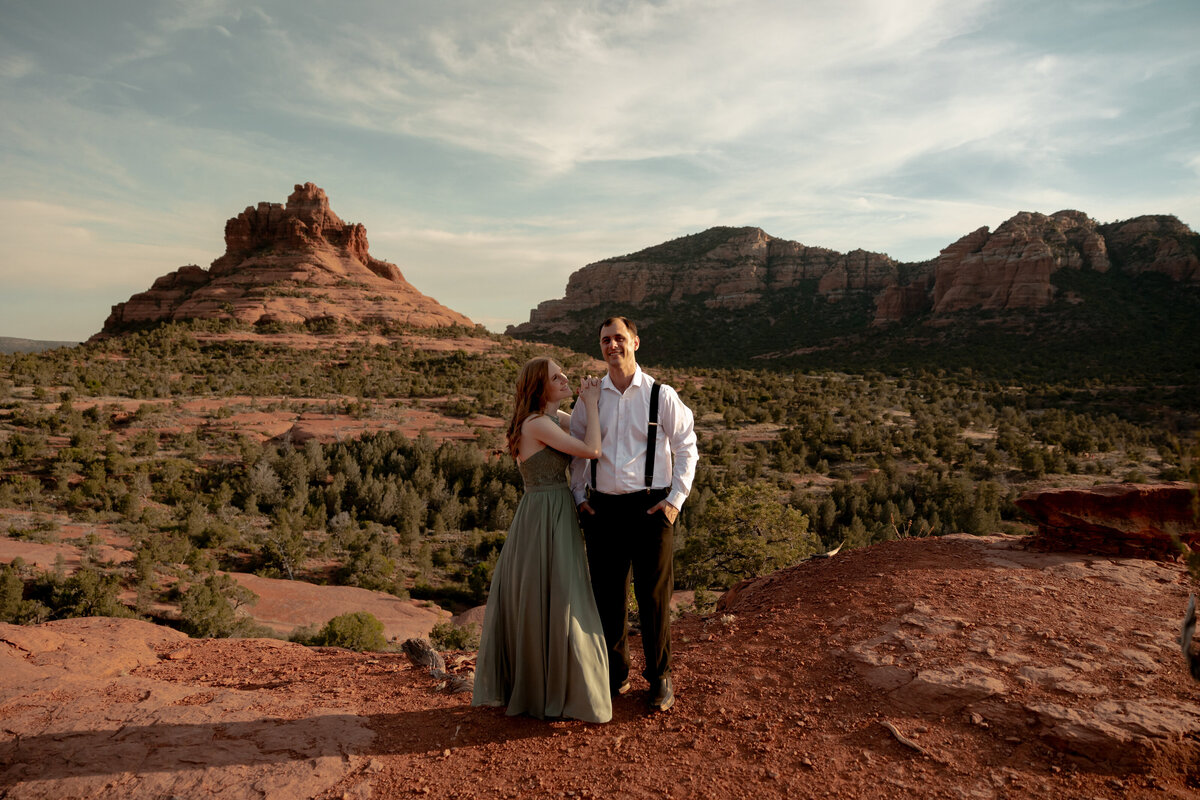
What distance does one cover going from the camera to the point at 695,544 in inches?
387

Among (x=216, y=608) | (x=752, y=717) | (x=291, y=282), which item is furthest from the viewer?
(x=291, y=282)

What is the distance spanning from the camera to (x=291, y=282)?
164 feet

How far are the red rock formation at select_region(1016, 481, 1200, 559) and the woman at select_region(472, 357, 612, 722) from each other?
14.7 feet

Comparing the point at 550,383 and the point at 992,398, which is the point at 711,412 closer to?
the point at 992,398

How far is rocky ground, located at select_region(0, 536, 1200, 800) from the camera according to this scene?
110 inches

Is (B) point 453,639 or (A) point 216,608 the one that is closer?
(B) point 453,639

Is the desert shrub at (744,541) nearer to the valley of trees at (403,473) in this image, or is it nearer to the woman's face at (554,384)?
the valley of trees at (403,473)

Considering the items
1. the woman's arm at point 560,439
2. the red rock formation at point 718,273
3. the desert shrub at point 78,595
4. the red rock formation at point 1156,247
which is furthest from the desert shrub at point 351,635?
the red rock formation at point 718,273

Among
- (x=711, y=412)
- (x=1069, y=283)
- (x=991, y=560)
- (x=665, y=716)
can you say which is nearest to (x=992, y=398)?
(x=711, y=412)

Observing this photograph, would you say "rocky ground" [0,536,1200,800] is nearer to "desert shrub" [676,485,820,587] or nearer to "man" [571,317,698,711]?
"man" [571,317,698,711]

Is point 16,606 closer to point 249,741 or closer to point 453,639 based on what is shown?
point 453,639

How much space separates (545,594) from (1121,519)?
498 centimetres

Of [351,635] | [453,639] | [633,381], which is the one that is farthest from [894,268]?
[633,381]

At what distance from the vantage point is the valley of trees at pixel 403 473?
995cm
